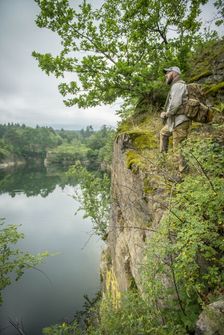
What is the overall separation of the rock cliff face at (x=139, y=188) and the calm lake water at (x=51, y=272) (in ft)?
5.05

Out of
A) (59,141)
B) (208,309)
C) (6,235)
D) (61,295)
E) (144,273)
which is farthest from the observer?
(59,141)

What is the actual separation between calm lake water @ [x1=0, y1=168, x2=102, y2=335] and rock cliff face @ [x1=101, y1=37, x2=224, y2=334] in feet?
5.05

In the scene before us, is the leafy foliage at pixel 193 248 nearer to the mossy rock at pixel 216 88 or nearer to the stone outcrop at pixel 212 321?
the stone outcrop at pixel 212 321

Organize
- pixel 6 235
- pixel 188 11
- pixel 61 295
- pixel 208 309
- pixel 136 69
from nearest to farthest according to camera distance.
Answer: pixel 208 309
pixel 6 235
pixel 136 69
pixel 188 11
pixel 61 295

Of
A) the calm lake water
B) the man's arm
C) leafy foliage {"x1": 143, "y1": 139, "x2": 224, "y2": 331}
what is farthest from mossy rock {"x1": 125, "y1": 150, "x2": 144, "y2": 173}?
leafy foliage {"x1": 143, "y1": 139, "x2": 224, "y2": 331}

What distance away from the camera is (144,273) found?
3.22 metres

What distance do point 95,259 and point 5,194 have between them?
1595 inches

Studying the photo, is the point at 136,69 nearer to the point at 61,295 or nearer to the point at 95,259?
the point at 61,295

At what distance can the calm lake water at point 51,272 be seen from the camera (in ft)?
56.6

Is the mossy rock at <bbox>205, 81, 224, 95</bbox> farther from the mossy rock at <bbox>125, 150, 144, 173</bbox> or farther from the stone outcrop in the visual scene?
the stone outcrop

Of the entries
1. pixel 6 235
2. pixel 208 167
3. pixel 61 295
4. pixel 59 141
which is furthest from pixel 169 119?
pixel 59 141

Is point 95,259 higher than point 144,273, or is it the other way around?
point 144,273

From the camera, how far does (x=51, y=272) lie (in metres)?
22.9

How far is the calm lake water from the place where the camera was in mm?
17266
